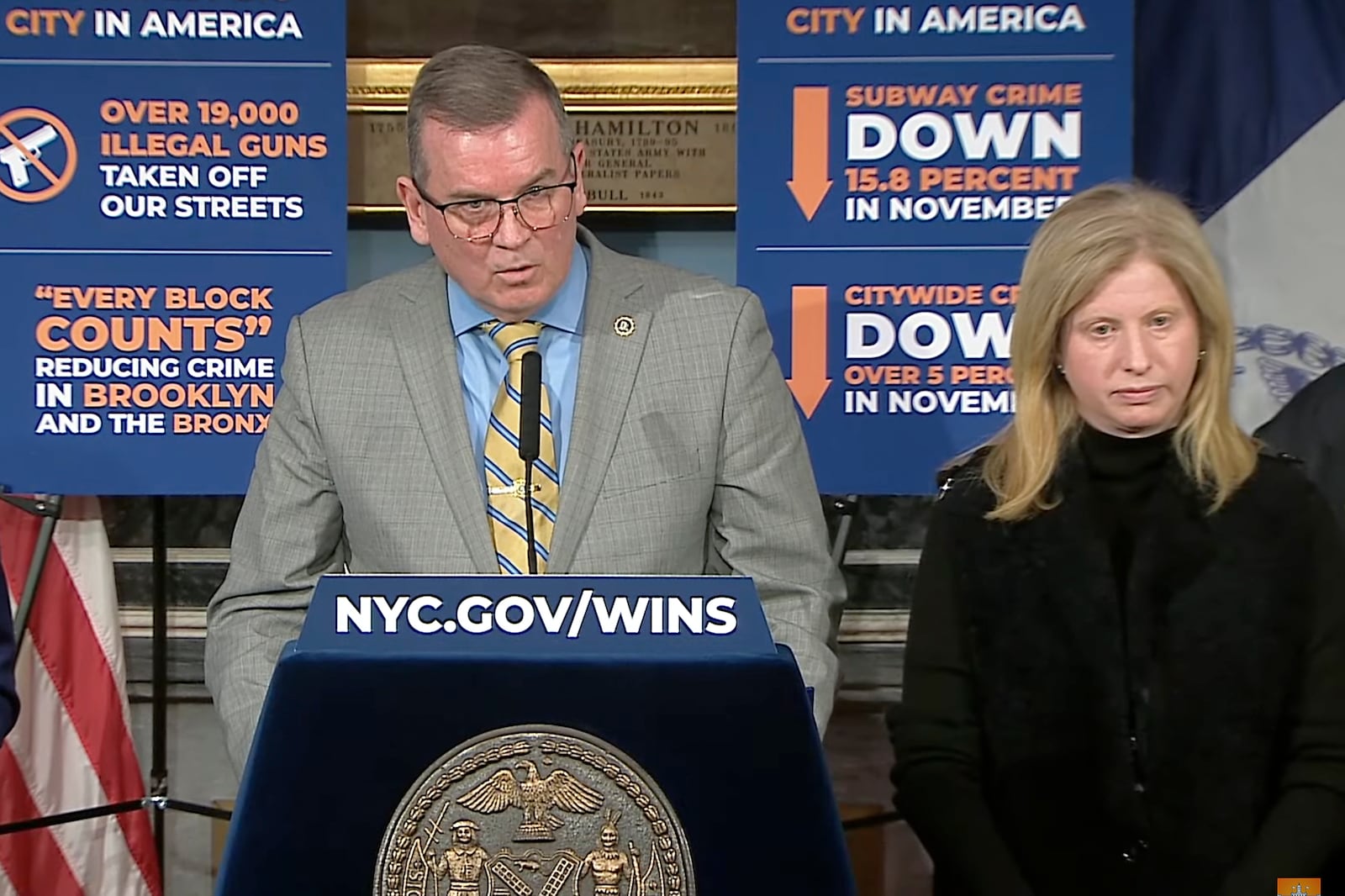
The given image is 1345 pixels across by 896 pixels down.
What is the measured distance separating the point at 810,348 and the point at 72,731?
1.62 m

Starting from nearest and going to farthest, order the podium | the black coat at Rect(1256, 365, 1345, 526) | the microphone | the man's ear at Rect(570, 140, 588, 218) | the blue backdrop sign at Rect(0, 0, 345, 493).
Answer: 1. the podium
2. the microphone
3. the man's ear at Rect(570, 140, 588, 218)
4. the black coat at Rect(1256, 365, 1345, 526)
5. the blue backdrop sign at Rect(0, 0, 345, 493)

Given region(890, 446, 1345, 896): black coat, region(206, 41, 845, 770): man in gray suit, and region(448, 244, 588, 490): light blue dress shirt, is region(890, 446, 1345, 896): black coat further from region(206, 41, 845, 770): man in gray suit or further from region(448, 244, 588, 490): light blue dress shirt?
region(448, 244, 588, 490): light blue dress shirt

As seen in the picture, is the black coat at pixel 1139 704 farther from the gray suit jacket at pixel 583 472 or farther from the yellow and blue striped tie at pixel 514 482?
the yellow and blue striped tie at pixel 514 482

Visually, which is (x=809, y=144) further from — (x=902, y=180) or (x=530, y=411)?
(x=530, y=411)

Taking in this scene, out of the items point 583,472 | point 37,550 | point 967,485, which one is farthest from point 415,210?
point 37,550

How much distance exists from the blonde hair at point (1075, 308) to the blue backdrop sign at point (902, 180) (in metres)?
0.93

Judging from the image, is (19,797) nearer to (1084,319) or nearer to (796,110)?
(796,110)

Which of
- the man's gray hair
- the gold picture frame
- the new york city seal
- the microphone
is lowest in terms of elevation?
the new york city seal

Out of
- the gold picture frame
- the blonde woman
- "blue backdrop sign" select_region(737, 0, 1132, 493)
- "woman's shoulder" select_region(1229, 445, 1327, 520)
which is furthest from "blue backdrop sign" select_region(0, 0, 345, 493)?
"woman's shoulder" select_region(1229, 445, 1327, 520)

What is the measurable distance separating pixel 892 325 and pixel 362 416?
3.92 ft

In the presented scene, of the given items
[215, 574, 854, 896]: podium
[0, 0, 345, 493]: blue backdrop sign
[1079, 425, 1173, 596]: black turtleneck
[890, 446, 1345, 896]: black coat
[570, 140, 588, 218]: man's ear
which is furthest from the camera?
[0, 0, 345, 493]: blue backdrop sign

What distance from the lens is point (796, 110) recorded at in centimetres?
290

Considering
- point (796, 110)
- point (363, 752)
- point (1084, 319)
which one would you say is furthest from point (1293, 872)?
point (796, 110)

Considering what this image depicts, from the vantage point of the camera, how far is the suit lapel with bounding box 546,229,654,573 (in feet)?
6.50
